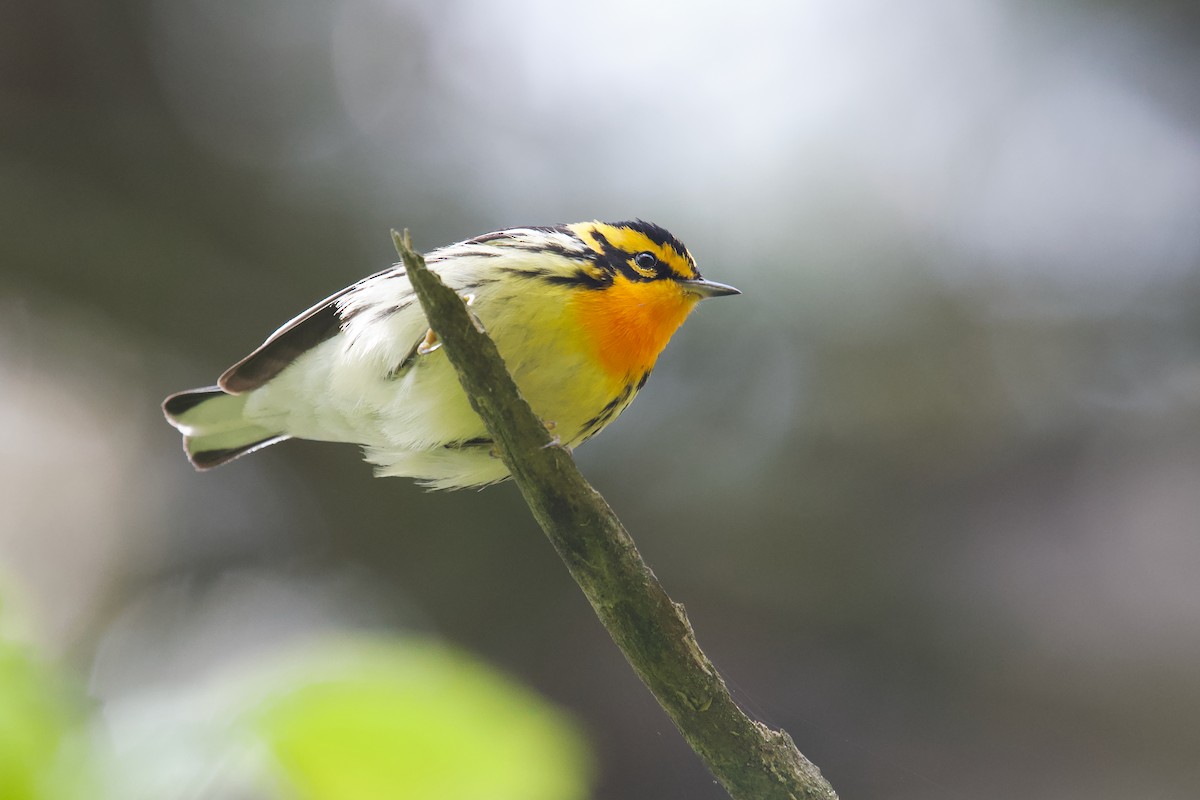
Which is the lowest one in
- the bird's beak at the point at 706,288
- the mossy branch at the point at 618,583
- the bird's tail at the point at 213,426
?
the mossy branch at the point at 618,583

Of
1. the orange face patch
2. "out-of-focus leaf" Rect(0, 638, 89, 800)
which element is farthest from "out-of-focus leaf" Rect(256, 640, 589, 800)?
the orange face patch

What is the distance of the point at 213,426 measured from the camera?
281 cm

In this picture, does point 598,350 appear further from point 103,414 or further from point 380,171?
point 103,414

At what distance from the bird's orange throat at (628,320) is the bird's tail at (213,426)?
1138mm

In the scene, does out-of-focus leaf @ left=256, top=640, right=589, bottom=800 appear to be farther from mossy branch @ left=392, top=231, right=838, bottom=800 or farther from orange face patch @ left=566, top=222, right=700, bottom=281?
orange face patch @ left=566, top=222, right=700, bottom=281

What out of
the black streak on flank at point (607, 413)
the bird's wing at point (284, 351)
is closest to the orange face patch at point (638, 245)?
the black streak on flank at point (607, 413)

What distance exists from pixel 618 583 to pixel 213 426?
1.68 metres

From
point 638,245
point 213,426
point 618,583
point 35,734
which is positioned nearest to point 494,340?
point 638,245

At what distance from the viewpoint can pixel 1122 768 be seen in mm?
3312

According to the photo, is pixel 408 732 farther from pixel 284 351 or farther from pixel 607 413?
pixel 284 351

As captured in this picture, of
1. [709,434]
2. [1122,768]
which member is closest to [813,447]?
[709,434]

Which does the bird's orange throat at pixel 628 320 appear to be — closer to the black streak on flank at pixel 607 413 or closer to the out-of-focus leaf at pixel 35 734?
the black streak on flank at pixel 607 413

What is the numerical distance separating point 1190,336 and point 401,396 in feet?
12.0

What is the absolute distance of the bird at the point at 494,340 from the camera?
2141mm
